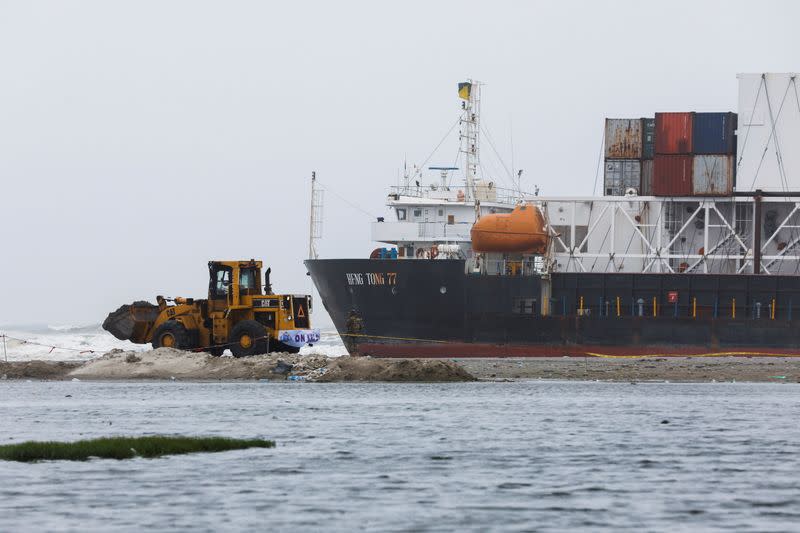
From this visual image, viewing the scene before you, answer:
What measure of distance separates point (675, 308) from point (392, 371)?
2739 cm

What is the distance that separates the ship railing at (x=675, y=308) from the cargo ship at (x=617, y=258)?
74 mm

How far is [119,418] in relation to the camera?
34.0 meters

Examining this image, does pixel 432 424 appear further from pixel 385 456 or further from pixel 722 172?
pixel 722 172

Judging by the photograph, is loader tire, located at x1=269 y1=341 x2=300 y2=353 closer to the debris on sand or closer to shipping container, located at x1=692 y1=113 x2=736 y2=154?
the debris on sand

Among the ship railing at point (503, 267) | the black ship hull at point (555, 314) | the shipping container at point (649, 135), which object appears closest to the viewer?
the black ship hull at point (555, 314)

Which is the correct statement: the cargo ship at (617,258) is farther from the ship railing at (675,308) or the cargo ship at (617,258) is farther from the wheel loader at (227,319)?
the wheel loader at (227,319)

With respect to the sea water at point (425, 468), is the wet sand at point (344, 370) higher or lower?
higher

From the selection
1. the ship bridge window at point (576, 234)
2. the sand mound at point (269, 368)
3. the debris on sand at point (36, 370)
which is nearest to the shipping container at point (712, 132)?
the ship bridge window at point (576, 234)

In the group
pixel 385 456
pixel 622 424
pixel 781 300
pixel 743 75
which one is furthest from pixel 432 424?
pixel 743 75

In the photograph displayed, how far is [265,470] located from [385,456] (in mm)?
2865

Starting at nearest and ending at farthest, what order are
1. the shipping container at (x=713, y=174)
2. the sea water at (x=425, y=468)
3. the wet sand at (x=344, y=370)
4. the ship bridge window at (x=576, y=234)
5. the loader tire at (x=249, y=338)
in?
the sea water at (x=425, y=468), the wet sand at (x=344, y=370), the loader tire at (x=249, y=338), the shipping container at (x=713, y=174), the ship bridge window at (x=576, y=234)

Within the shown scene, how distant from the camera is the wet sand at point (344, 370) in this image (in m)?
50.4

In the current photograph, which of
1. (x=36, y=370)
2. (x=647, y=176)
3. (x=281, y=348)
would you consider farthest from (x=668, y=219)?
(x=36, y=370)

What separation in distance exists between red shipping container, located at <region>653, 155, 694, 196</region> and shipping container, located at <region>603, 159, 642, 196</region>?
329 centimetres
